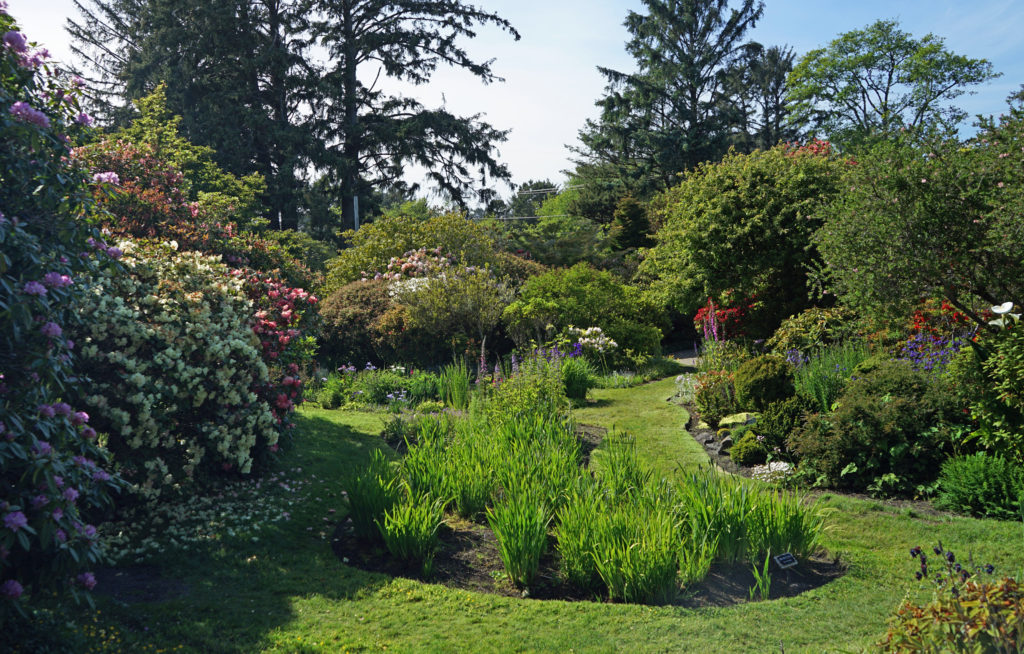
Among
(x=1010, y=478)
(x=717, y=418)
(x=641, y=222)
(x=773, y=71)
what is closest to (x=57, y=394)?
(x=1010, y=478)

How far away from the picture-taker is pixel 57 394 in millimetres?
3650

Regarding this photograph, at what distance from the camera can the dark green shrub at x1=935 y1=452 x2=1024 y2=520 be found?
17.4ft

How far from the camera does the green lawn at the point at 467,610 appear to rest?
369cm

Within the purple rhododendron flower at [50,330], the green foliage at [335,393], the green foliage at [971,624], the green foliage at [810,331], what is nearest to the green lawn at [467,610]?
the green foliage at [971,624]

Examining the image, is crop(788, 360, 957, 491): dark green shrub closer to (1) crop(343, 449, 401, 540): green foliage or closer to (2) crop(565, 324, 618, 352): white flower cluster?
(1) crop(343, 449, 401, 540): green foliage

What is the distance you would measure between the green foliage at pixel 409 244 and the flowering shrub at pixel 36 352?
1288 centimetres

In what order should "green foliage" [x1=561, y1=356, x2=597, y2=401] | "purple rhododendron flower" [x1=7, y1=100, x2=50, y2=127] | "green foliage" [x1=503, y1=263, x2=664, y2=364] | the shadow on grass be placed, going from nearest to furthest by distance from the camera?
1. "purple rhododendron flower" [x1=7, y1=100, x2=50, y2=127]
2. the shadow on grass
3. "green foliage" [x1=561, y1=356, x2=597, y2=401]
4. "green foliage" [x1=503, y1=263, x2=664, y2=364]

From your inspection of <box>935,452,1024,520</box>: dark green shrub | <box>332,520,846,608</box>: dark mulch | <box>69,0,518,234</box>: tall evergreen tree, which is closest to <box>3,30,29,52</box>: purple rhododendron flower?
<box>332,520,846,608</box>: dark mulch

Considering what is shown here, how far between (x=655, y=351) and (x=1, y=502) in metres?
13.4

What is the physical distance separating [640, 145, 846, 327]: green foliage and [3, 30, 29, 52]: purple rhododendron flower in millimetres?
11320

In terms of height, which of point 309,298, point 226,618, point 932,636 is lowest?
point 226,618

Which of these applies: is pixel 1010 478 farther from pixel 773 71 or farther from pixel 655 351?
pixel 773 71

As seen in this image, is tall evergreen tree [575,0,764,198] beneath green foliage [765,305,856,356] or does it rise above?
above

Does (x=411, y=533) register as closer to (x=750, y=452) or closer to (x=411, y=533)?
(x=411, y=533)
